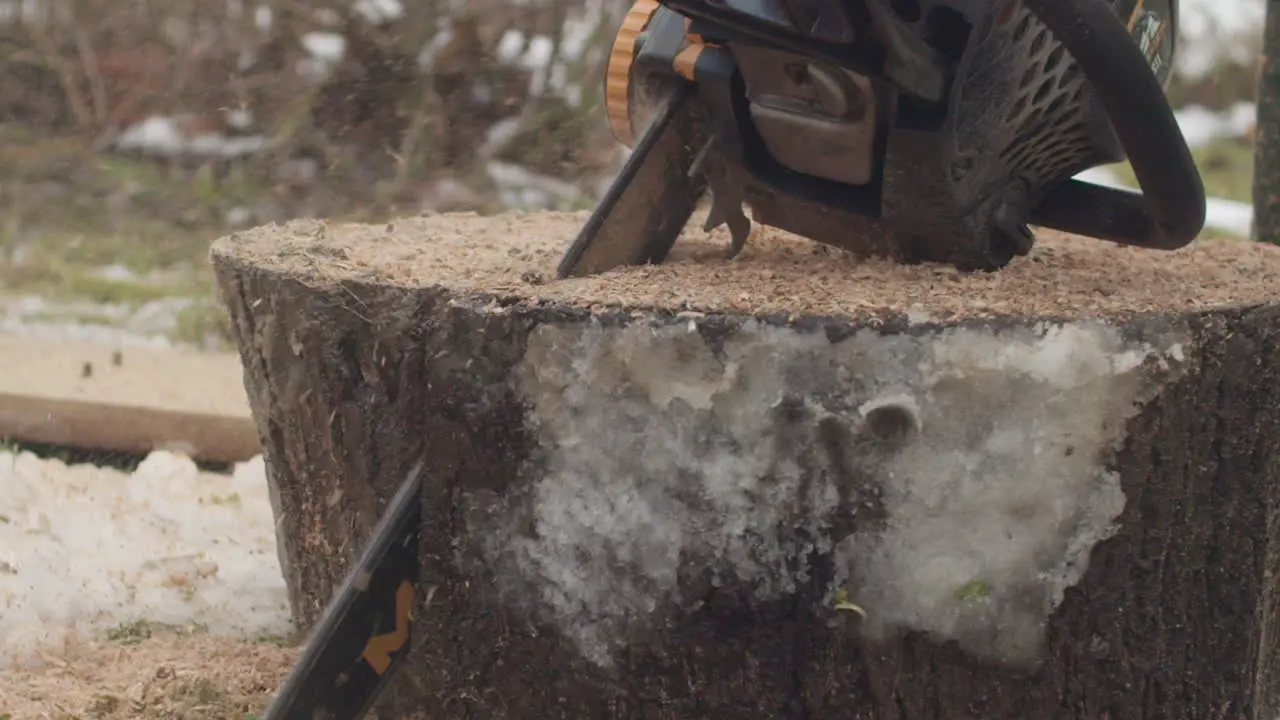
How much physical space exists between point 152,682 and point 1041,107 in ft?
3.20

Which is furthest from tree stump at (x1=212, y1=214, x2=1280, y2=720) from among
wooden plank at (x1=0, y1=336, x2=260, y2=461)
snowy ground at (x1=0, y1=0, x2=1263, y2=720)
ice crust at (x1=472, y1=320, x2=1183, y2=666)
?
wooden plank at (x1=0, y1=336, x2=260, y2=461)

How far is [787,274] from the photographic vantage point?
1.15 meters

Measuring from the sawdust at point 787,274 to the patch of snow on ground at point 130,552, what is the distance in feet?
1.62

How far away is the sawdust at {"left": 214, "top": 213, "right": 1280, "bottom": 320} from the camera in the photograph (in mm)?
1020

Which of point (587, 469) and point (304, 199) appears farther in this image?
point (304, 199)

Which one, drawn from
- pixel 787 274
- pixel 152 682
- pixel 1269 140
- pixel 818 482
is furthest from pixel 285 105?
pixel 818 482

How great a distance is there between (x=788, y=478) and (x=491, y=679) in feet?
1.02

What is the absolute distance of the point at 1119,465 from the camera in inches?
40.2

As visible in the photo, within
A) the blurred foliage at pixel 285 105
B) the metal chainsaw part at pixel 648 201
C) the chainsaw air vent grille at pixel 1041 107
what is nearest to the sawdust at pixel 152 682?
the metal chainsaw part at pixel 648 201

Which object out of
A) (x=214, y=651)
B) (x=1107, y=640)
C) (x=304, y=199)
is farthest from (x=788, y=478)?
(x=304, y=199)

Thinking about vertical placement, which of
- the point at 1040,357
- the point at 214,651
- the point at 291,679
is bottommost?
the point at 214,651

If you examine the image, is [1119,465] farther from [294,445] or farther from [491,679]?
[294,445]

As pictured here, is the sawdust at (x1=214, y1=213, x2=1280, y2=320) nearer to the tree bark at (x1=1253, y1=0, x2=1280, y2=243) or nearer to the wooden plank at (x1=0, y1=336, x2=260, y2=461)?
the tree bark at (x1=1253, y1=0, x2=1280, y2=243)

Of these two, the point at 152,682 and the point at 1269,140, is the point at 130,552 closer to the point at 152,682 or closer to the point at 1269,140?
the point at 152,682
